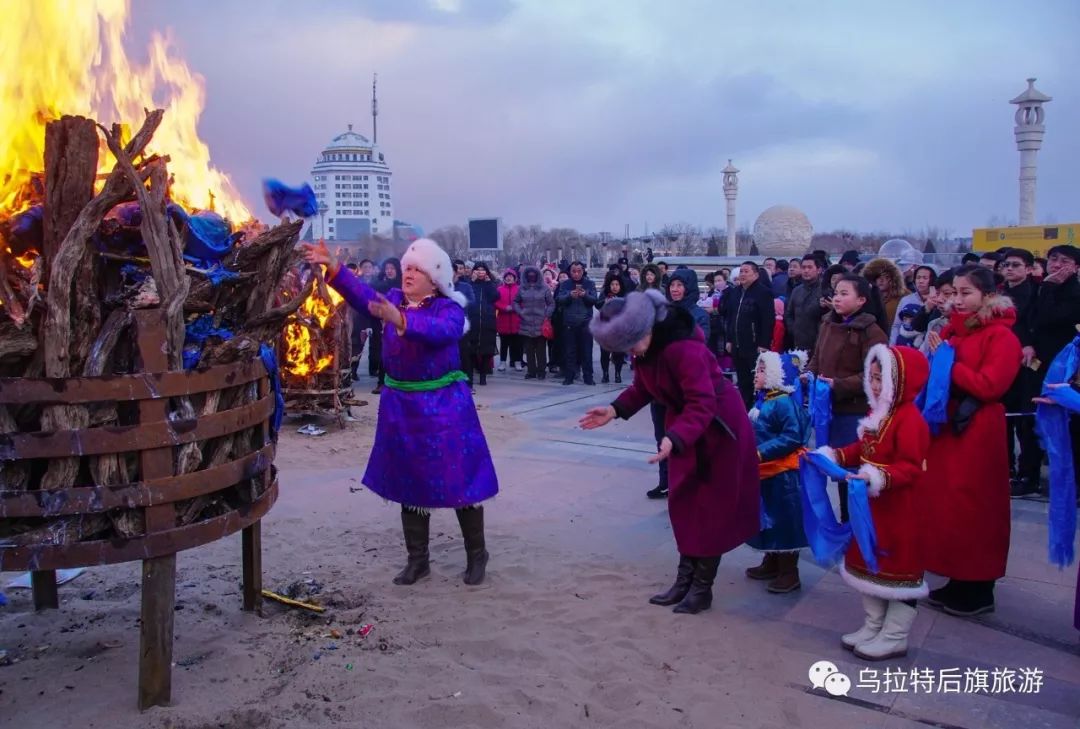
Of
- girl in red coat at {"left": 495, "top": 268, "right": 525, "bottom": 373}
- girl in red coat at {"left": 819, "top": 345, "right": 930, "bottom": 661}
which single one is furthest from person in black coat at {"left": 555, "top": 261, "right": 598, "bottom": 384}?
girl in red coat at {"left": 819, "top": 345, "right": 930, "bottom": 661}

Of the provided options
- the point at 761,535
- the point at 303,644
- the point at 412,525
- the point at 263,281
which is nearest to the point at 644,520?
the point at 761,535

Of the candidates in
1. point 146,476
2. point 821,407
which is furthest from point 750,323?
point 146,476

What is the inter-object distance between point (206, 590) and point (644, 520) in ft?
10.0

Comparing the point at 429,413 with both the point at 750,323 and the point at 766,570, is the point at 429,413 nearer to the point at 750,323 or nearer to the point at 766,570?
the point at 766,570

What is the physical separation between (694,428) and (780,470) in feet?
2.81

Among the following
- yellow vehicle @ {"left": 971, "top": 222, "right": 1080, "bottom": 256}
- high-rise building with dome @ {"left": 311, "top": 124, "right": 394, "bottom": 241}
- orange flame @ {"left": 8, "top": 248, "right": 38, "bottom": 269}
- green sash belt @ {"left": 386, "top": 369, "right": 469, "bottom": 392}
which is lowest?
green sash belt @ {"left": 386, "top": 369, "right": 469, "bottom": 392}

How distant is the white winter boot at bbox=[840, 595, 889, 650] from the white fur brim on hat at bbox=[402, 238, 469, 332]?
254 cm

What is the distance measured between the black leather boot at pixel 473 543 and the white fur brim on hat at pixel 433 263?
1104 mm

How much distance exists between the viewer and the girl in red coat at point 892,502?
3.85m

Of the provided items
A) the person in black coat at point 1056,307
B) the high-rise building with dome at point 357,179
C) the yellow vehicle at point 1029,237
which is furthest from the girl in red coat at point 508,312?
the high-rise building with dome at point 357,179

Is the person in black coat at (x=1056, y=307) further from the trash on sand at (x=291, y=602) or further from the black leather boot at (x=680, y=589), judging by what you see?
the trash on sand at (x=291, y=602)

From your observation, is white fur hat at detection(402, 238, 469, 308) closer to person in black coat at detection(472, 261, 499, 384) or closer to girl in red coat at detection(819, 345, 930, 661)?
girl in red coat at detection(819, 345, 930, 661)

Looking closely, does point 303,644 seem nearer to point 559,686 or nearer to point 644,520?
point 559,686

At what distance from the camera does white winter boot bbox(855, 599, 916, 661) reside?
12.9 ft
